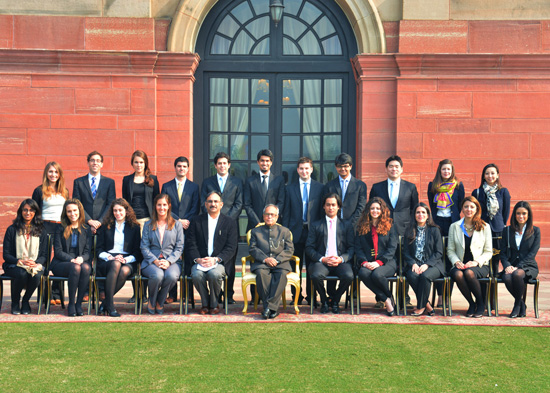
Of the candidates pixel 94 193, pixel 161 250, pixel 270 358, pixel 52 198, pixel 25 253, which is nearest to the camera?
pixel 270 358

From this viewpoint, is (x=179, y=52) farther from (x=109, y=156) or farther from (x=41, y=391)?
(x=41, y=391)

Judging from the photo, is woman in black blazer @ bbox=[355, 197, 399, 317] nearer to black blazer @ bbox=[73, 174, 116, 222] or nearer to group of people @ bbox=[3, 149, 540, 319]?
group of people @ bbox=[3, 149, 540, 319]

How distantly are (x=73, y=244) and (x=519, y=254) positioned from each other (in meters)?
4.85

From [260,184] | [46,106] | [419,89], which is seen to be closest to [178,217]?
[260,184]

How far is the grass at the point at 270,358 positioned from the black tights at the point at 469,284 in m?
0.75

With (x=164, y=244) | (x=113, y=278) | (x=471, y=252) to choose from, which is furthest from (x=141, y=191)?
(x=471, y=252)

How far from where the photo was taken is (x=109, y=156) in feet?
38.9

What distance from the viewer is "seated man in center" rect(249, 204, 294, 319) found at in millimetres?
8273

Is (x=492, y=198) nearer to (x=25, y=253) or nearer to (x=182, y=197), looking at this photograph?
(x=182, y=197)

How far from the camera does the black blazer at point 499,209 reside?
9250mm

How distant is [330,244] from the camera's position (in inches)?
338

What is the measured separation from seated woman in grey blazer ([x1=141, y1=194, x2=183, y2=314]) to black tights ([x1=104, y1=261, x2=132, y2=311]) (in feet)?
0.70

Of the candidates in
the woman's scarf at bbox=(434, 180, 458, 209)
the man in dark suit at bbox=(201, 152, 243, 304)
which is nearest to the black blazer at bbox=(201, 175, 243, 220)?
the man in dark suit at bbox=(201, 152, 243, 304)

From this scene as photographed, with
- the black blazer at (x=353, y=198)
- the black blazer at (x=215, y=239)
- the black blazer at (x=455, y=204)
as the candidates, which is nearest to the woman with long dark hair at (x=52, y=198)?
the black blazer at (x=215, y=239)
